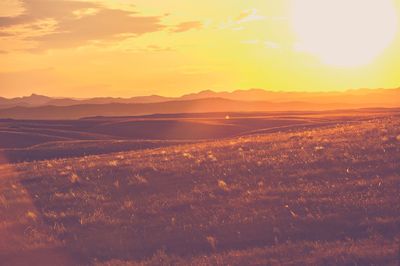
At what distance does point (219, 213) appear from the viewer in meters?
15.0

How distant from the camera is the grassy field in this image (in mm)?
11867

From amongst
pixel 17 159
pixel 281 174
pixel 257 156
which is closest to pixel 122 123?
pixel 17 159

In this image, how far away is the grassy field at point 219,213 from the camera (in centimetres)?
1187

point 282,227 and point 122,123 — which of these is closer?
point 282,227

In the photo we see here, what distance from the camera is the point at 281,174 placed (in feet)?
63.6

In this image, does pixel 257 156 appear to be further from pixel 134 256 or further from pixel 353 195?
pixel 134 256

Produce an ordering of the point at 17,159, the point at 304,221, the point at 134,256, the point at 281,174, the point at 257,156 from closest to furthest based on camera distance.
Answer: the point at 134,256
the point at 304,221
the point at 281,174
the point at 257,156
the point at 17,159

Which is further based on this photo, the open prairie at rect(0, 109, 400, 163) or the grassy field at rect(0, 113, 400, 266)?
the open prairie at rect(0, 109, 400, 163)

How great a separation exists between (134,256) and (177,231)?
5.58 feet

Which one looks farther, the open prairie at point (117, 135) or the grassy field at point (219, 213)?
the open prairie at point (117, 135)

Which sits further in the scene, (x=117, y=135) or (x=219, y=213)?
(x=117, y=135)

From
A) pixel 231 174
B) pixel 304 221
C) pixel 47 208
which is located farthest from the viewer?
pixel 231 174

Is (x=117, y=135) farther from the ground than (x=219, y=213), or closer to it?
closer to it

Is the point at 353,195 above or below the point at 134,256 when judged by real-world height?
above
